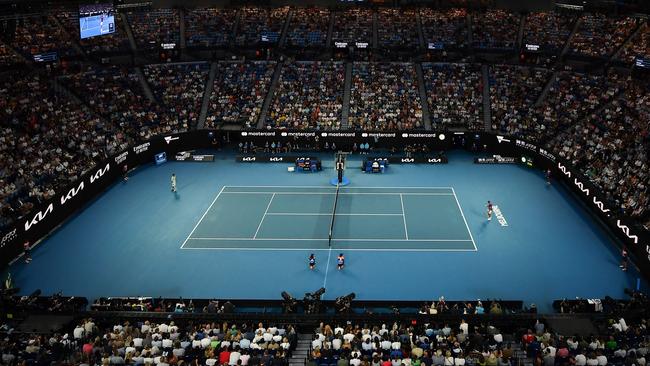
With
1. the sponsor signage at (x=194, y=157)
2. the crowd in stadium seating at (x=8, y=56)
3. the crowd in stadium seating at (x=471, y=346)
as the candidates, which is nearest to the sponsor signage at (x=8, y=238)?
the crowd in stadium seating at (x=471, y=346)

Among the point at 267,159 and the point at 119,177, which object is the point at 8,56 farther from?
the point at 267,159

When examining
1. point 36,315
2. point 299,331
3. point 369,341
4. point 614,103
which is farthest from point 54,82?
point 614,103

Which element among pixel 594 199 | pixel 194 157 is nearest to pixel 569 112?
pixel 594 199

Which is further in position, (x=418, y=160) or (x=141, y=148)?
(x=418, y=160)

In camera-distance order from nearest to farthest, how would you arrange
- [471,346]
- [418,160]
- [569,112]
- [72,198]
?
[471,346], [72,198], [569,112], [418,160]

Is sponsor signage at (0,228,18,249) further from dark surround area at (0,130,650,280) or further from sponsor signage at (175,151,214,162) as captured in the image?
sponsor signage at (175,151,214,162)

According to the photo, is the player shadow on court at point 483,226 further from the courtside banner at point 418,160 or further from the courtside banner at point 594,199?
the courtside banner at point 418,160

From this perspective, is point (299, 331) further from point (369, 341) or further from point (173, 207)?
point (173, 207)

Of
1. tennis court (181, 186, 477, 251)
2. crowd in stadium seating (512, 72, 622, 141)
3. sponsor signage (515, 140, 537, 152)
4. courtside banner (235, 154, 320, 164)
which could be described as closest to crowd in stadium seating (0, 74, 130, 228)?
courtside banner (235, 154, 320, 164)
